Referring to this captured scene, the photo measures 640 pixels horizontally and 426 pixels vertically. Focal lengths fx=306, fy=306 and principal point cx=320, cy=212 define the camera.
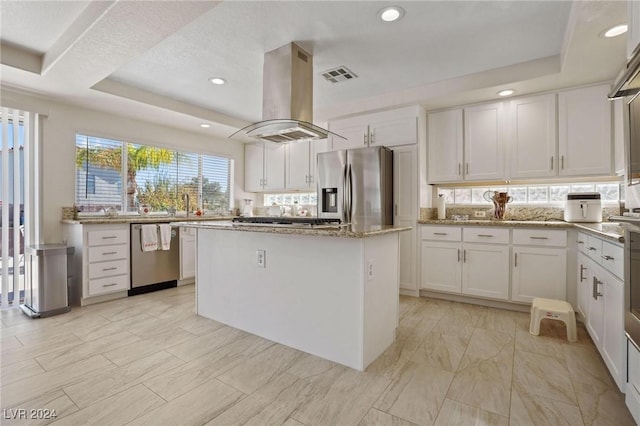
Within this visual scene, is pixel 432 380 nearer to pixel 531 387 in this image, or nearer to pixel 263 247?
pixel 531 387

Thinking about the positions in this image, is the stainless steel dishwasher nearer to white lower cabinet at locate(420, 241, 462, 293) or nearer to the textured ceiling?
the textured ceiling

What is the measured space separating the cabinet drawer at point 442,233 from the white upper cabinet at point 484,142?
0.70 meters

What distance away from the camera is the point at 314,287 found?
7.28 feet

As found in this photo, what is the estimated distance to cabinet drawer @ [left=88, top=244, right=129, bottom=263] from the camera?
348 centimetres

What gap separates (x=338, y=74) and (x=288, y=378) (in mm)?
2944

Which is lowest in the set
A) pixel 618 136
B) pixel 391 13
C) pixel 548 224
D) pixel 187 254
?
pixel 187 254

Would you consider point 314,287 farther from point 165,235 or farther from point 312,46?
point 165,235

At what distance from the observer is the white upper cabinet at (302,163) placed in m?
5.13

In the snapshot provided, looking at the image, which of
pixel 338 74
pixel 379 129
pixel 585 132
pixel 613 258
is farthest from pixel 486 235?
pixel 338 74

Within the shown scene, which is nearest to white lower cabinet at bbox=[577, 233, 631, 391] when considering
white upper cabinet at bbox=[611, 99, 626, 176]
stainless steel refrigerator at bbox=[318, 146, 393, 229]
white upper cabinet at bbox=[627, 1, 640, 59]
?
white upper cabinet at bbox=[611, 99, 626, 176]

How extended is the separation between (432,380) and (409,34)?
103 inches

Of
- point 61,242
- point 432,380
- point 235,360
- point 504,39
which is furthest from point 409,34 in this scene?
point 61,242

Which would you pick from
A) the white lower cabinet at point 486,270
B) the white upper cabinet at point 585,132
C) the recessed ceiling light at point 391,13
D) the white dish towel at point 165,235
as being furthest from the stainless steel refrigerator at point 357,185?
the white dish towel at point 165,235

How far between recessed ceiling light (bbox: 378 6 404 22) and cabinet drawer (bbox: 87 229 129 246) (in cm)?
364
